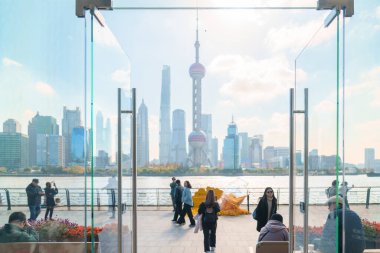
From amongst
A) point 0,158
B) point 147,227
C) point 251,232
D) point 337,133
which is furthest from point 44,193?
point 337,133

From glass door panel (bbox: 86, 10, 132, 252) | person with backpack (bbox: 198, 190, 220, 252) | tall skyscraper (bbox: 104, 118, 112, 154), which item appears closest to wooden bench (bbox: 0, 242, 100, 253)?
glass door panel (bbox: 86, 10, 132, 252)

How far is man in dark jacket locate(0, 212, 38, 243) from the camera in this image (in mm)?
4422

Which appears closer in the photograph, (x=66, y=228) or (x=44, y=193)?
(x=66, y=228)

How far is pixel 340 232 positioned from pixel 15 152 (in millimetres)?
18976

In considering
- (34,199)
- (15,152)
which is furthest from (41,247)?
(15,152)

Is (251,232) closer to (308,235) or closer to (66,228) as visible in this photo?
(66,228)

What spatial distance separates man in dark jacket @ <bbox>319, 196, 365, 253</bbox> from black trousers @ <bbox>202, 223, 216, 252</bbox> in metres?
3.33

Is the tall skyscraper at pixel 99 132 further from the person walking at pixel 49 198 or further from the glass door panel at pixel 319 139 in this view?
the person walking at pixel 49 198

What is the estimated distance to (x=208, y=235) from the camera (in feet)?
20.9

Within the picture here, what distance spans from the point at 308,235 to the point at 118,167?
4.83 feet

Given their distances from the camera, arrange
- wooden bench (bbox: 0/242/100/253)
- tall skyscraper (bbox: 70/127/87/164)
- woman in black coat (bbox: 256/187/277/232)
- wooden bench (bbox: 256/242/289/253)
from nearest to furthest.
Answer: tall skyscraper (bbox: 70/127/87/164) < wooden bench (bbox: 256/242/289/253) < wooden bench (bbox: 0/242/100/253) < woman in black coat (bbox: 256/187/277/232)

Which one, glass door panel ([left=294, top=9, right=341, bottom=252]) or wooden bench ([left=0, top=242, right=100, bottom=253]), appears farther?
wooden bench ([left=0, top=242, right=100, bottom=253])

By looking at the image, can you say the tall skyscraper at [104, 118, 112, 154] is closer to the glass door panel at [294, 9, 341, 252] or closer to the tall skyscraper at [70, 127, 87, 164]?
the tall skyscraper at [70, 127, 87, 164]

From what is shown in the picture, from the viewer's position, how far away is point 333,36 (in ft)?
7.41
